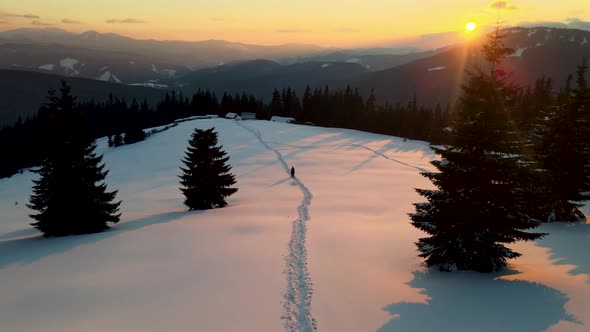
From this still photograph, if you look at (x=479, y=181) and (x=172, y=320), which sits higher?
(x=479, y=181)

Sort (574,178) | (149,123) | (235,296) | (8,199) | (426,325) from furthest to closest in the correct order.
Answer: (149,123) < (8,199) < (574,178) < (235,296) < (426,325)

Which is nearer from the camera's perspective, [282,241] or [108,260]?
[108,260]

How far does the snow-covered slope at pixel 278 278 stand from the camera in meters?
10.4

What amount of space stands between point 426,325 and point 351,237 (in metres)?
8.33

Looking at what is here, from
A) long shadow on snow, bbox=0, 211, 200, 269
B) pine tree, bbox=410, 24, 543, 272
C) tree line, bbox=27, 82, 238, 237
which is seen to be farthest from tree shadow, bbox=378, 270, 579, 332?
tree line, bbox=27, 82, 238, 237

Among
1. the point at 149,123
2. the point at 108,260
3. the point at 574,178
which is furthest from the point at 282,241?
the point at 149,123

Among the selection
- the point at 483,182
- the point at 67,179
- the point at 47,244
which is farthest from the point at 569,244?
the point at 67,179

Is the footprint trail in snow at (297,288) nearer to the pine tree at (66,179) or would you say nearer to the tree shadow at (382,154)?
the pine tree at (66,179)

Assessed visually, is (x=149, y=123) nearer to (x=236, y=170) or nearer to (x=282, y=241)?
(x=236, y=170)

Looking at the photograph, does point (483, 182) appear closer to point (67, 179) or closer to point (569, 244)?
point (569, 244)

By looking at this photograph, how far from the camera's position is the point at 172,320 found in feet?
33.7

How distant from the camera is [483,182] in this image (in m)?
13.0

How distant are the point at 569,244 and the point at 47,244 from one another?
26660 mm

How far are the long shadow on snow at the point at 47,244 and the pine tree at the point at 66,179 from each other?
3.89 feet
